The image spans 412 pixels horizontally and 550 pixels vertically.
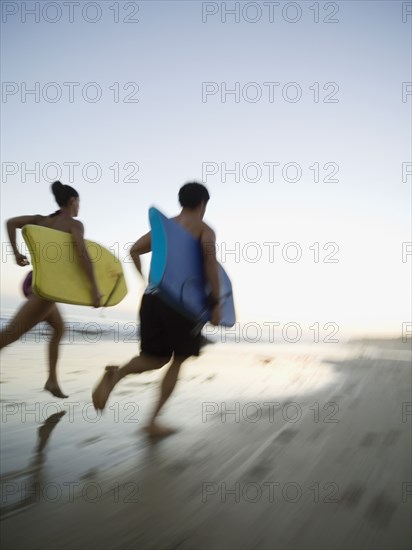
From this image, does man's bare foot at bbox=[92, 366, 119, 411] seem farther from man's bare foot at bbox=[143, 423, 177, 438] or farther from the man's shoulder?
the man's shoulder

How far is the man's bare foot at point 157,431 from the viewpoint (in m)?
2.81

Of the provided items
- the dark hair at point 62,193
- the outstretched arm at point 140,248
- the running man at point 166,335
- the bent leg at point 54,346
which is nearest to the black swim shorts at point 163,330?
the running man at point 166,335

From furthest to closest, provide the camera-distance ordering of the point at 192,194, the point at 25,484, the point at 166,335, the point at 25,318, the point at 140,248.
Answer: the point at 25,318, the point at 140,248, the point at 192,194, the point at 166,335, the point at 25,484

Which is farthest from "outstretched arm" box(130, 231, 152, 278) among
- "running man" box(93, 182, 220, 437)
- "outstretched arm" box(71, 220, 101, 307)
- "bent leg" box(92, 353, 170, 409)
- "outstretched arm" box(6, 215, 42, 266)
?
"outstretched arm" box(6, 215, 42, 266)

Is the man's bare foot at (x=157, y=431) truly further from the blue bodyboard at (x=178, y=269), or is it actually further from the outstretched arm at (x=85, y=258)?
the outstretched arm at (x=85, y=258)

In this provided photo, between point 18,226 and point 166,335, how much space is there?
1.67 meters

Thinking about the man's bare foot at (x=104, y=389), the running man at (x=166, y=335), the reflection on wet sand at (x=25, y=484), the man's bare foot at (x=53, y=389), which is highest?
the running man at (x=166, y=335)

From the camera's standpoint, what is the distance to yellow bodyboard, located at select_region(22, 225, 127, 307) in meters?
3.24

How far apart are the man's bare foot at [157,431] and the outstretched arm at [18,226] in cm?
176

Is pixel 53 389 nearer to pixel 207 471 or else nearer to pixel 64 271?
pixel 64 271

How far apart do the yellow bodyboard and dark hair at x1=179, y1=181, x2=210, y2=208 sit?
1189 millimetres

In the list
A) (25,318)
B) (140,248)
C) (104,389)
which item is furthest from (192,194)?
(25,318)

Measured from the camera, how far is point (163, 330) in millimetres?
2811

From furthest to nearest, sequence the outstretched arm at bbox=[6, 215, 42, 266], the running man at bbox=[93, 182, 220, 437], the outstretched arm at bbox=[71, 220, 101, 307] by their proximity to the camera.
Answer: the outstretched arm at bbox=[71, 220, 101, 307] → the outstretched arm at bbox=[6, 215, 42, 266] → the running man at bbox=[93, 182, 220, 437]
